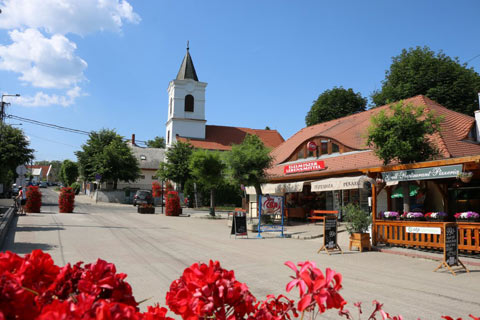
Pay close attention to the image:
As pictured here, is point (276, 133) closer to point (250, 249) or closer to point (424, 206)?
point (424, 206)

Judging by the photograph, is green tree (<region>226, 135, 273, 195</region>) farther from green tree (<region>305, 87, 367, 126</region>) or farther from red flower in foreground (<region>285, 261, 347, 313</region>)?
green tree (<region>305, 87, 367, 126</region>)

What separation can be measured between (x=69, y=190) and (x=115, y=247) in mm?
17261

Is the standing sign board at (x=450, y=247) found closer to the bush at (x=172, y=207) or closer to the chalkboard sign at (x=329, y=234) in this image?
the chalkboard sign at (x=329, y=234)

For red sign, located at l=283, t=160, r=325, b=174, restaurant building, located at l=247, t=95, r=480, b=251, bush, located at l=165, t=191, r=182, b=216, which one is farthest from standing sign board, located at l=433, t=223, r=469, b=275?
bush, located at l=165, t=191, r=182, b=216

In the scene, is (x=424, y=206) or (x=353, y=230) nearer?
(x=353, y=230)

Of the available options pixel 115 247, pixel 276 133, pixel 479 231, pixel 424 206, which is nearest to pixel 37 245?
pixel 115 247

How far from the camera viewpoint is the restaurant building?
12.5 meters

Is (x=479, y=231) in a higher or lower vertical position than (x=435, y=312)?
higher

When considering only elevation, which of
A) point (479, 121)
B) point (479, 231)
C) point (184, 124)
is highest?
point (184, 124)

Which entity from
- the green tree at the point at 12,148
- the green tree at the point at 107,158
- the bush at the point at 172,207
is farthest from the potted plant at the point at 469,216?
the green tree at the point at 107,158

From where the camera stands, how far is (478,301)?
648 cm

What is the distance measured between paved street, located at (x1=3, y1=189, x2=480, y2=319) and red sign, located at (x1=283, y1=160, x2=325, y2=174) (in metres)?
6.90

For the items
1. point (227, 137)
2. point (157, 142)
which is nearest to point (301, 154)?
point (227, 137)

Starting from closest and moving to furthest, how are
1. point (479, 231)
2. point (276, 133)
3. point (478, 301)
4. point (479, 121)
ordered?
point (478, 301) < point (479, 231) < point (479, 121) < point (276, 133)
